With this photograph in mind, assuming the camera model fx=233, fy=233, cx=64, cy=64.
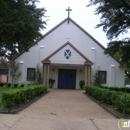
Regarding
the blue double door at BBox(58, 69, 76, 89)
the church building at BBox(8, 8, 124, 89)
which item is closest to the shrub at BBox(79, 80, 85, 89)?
the church building at BBox(8, 8, 124, 89)

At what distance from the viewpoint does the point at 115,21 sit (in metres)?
23.2

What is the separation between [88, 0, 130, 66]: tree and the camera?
21781mm

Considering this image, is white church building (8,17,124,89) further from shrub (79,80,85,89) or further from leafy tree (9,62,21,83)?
shrub (79,80,85,89)

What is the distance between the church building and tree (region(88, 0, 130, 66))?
3.48 metres

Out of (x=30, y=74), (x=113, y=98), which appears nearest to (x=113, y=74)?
(x=30, y=74)

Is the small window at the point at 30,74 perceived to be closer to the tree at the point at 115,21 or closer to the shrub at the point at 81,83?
the shrub at the point at 81,83

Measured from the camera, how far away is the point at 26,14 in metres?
20.4

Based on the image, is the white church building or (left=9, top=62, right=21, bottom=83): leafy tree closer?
(left=9, top=62, right=21, bottom=83): leafy tree

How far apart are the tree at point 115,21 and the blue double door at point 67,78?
6.45 m

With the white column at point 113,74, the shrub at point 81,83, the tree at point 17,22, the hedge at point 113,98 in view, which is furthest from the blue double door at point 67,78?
the hedge at point 113,98

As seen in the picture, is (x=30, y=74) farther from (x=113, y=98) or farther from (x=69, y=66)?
(x=113, y=98)

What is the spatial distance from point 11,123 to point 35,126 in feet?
2.76

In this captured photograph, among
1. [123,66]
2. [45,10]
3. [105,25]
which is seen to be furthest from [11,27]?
[123,66]

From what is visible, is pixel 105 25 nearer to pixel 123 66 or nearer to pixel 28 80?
pixel 123 66
